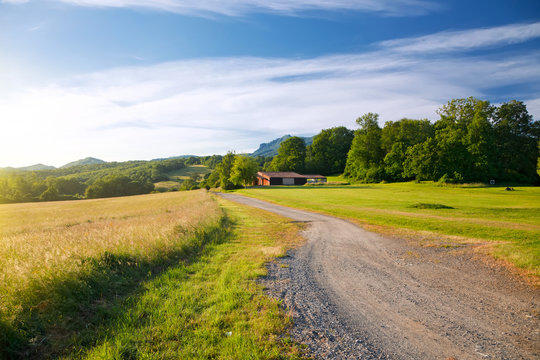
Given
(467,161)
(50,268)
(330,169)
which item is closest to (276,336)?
(50,268)

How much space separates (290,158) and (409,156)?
149 ft

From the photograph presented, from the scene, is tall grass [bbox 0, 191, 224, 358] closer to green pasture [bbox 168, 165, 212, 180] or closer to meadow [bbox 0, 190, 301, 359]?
meadow [bbox 0, 190, 301, 359]

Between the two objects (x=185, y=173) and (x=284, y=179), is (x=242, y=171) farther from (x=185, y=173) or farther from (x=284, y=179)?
(x=185, y=173)

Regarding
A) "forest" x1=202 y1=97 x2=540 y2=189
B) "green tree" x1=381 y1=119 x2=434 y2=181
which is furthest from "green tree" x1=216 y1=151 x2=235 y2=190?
"green tree" x1=381 y1=119 x2=434 y2=181

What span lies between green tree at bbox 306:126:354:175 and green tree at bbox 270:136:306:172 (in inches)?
178

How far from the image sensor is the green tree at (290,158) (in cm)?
10006

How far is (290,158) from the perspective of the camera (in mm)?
99750

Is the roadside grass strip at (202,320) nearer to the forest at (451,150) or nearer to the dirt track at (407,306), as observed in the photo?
the dirt track at (407,306)

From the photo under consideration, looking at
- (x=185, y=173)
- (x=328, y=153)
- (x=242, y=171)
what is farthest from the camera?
(x=185, y=173)

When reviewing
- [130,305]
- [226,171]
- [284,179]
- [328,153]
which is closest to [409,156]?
[284,179]

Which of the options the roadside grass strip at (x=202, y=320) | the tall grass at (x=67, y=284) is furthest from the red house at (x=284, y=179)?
the roadside grass strip at (x=202, y=320)

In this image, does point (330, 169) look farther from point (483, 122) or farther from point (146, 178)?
point (146, 178)

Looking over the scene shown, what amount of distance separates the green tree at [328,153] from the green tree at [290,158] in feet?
14.9

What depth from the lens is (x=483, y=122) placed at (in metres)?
55.3
